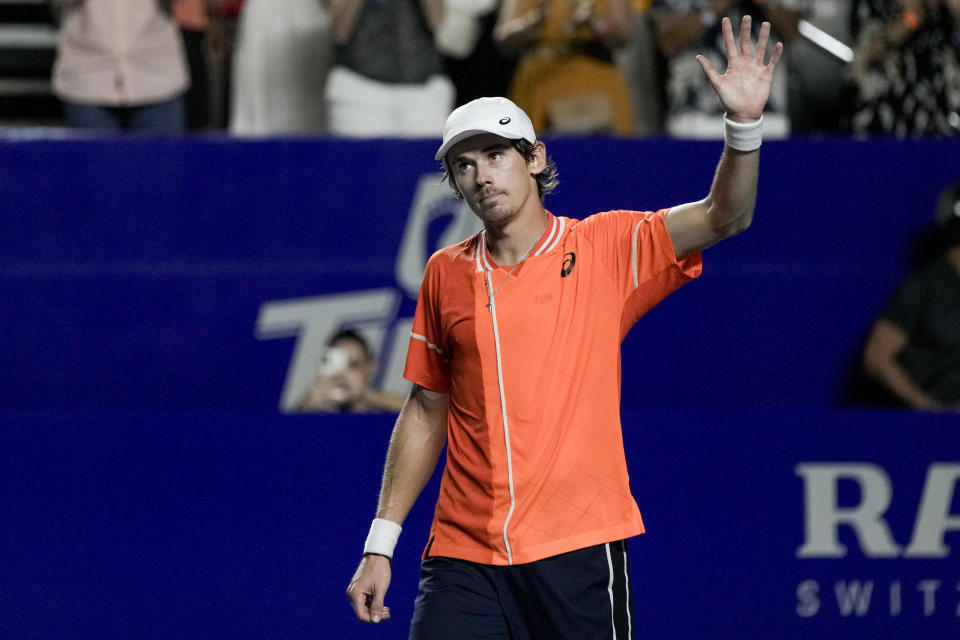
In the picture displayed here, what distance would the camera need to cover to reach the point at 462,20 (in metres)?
6.03

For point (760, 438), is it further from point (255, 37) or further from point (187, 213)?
point (255, 37)

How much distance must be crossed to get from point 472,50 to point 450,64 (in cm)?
12

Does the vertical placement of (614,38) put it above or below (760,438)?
above

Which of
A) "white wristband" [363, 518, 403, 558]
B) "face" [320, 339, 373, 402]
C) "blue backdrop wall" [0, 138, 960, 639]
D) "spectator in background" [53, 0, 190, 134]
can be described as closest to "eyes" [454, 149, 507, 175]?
"white wristband" [363, 518, 403, 558]

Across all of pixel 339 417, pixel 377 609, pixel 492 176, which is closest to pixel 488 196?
pixel 492 176

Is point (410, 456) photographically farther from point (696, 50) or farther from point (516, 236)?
point (696, 50)

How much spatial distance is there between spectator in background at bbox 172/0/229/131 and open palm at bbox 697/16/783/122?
3.61 metres

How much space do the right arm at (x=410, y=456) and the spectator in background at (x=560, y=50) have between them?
2696mm

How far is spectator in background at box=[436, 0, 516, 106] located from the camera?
6023 mm

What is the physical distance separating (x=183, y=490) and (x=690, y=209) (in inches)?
91.0

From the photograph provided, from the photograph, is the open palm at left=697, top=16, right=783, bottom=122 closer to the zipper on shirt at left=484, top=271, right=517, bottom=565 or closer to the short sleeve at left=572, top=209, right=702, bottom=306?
the short sleeve at left=572, top=209, right=702, bottom=306

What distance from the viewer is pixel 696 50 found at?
5746mm

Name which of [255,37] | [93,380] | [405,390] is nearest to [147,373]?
[93,380]

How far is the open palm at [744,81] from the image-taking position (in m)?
2.65
